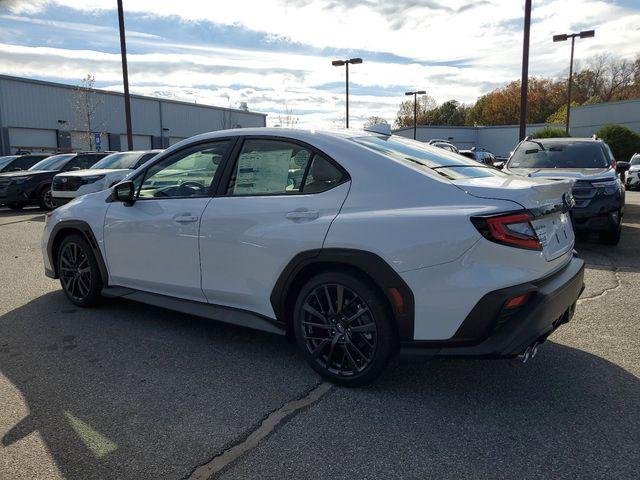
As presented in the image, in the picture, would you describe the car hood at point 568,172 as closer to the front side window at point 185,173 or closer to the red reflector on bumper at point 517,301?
the front side window at point 185,173

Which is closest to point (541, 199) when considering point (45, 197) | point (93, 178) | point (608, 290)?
point (608, 290)

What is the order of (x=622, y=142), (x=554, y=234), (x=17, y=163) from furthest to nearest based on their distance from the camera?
1. (x=622, y=142)
2. (x=17, y=163)
3. (x=554, y=234)

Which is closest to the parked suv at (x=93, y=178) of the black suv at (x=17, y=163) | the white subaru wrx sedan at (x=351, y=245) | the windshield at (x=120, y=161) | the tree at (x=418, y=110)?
the windshield at (x=120, y=161)

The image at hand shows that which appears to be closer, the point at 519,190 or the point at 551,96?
the point at 519,190

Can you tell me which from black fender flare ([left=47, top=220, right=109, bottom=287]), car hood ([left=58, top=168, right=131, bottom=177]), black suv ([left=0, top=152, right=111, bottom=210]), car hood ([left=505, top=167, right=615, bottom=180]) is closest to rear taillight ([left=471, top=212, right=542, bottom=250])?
black fender flare ([left=47, top=220, right=109, bottom=287])

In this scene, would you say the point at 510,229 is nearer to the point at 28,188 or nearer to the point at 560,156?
the point at 560,156

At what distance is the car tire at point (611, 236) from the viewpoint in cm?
A: 765

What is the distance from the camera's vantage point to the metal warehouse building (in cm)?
3894

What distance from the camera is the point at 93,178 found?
12.3 m

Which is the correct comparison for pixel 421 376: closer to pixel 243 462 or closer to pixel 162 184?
pixel 243 462

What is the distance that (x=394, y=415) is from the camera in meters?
2.98

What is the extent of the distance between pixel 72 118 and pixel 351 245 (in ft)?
152

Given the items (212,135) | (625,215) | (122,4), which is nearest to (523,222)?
(212,135)

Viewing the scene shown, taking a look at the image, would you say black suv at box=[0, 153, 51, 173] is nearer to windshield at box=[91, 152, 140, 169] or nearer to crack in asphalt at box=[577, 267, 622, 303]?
windshield at box=[91, 152, 140, 169]
